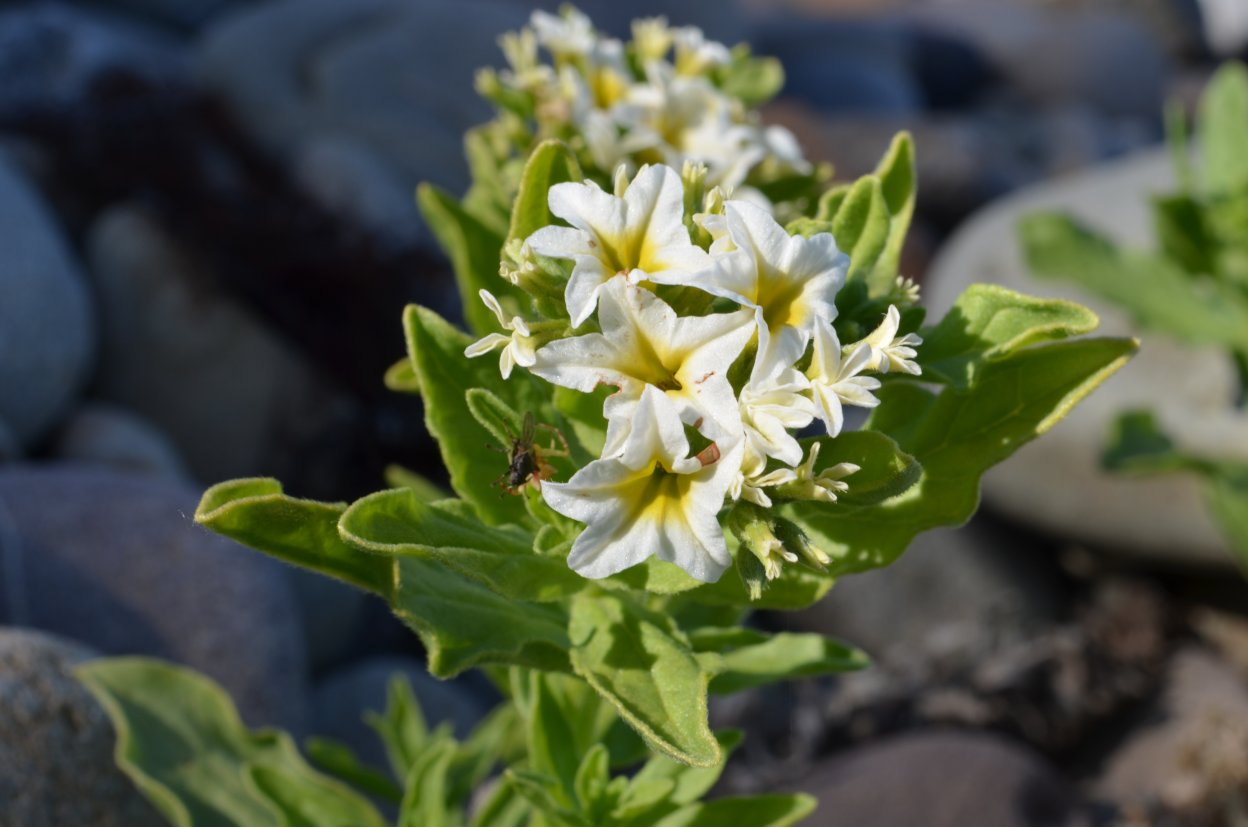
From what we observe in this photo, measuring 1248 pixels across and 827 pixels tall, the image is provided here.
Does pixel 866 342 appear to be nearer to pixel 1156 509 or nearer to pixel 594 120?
pixel 594 120

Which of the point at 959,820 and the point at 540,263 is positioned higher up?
the point at 540,263

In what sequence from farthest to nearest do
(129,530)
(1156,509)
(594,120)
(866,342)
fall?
(1156,509) < (129,530) < (594,120) < (866,342)

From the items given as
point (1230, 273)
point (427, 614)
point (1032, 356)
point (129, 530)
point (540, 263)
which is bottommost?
point (129, 530)

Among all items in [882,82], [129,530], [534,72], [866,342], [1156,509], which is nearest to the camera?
[866,342]

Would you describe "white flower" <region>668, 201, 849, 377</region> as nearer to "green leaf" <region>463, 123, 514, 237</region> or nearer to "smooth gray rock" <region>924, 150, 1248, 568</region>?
"green leaf" <region>463, 123, 514, 237</region>

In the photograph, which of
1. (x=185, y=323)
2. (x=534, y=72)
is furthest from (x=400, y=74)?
(x=534, y=72)

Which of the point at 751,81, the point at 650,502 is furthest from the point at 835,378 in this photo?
the point at 751,81

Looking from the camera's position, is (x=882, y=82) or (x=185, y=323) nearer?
(x=185, y=323)

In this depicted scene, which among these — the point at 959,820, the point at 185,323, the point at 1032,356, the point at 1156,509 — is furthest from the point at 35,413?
the point at 1156,509

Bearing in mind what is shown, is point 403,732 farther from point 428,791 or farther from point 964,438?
point 964,438
